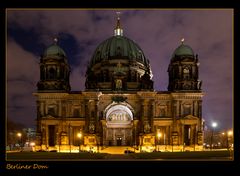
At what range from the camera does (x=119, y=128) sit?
58.9 m

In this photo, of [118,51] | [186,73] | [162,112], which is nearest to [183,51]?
[186,73]

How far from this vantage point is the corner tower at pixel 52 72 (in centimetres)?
5784

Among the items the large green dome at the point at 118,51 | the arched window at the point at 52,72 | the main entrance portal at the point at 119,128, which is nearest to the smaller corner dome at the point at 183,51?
the large green dome at the point at 118,51

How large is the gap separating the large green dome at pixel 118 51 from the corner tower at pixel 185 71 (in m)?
11.1

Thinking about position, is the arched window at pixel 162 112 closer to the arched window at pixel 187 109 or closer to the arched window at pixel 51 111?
the arched window at pixel 187 109

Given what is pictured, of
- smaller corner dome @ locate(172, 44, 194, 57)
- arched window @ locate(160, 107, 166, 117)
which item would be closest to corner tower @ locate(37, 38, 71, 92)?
arched window @ locate(160, 107, 166, 117)

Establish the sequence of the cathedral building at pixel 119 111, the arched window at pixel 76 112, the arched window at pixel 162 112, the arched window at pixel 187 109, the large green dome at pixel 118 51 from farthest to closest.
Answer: the large green dome at pixel 118 51, the arched window at pixel 76 112, the arched window at pixel 162 112, the arched window at pixel 187 109, the cathedral building at pixel 119 111

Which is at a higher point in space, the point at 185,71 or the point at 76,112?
the point at 185,71

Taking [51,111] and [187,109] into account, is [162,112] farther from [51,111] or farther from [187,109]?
[51,111]

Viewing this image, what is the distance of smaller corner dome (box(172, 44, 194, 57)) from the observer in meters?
59.2

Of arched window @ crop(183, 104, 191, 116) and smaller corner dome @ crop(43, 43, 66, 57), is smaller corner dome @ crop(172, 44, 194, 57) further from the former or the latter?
smaller corner dome @ crop(43, 43, 66, 57)

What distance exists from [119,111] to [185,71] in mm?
11918
